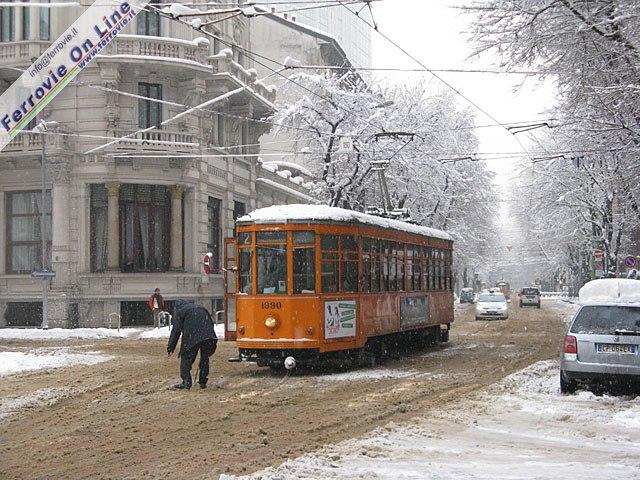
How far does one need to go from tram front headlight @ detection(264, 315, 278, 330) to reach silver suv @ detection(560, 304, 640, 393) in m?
5.25

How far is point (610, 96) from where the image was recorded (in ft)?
52.1

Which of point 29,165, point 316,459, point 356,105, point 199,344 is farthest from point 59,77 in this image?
point 356,105

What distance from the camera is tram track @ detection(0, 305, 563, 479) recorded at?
8.92 metres

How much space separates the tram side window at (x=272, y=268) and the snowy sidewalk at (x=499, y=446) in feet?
16.6

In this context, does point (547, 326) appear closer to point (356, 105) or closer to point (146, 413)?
point (356, 105)

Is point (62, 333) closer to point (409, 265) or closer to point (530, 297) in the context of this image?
point (409, 265)

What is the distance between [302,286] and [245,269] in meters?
1.16

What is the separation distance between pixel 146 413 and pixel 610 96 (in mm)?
9176

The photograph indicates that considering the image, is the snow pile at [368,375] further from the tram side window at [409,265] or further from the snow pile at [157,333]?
the snow pile at [157,333]

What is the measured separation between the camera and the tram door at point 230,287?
1777 cm

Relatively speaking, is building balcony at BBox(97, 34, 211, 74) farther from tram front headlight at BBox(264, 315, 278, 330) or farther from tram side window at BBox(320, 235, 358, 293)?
tram front headlight at BBox(264, 315, 278, 330)

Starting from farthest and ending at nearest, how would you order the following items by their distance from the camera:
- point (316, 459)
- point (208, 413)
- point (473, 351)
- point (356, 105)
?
point (356, 105) < point (473, 351) < point (208, 413) < point (316, 459)

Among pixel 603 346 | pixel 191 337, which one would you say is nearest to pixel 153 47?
pixel 191 337

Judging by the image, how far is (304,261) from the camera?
17219 millimetres
